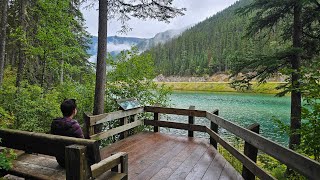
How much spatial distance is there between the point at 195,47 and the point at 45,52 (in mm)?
136090

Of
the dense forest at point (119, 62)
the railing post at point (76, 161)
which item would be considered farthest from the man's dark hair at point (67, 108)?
the dense forest at point (119, 62)

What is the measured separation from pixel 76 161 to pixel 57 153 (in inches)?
18.0

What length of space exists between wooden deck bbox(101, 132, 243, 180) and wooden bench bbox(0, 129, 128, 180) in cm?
155

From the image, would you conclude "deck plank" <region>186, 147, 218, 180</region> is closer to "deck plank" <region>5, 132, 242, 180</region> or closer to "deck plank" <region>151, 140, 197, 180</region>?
"deck plank" <region>5, 132, 242, 180</region>

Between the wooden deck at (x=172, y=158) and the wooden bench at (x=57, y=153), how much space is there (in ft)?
5.09

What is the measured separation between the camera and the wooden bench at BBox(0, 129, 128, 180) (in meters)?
2.36

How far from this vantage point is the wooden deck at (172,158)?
4.57m

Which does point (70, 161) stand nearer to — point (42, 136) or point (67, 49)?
point (42, 136)

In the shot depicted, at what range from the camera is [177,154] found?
19.0 feet

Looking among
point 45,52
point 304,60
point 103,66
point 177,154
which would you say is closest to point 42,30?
point 45,52

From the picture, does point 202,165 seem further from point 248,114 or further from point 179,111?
point 248,114

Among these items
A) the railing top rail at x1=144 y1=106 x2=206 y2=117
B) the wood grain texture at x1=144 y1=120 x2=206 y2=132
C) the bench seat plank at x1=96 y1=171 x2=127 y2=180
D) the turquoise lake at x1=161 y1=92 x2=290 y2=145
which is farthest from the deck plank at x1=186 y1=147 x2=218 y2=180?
the bench seat plank at x1=96 y1=171 x2=127 y2=180

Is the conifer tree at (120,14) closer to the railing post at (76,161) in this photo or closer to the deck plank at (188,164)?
the deck plank at (188,164)

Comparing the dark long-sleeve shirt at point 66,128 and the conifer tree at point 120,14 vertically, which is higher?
the conifer tree at point 120,14
